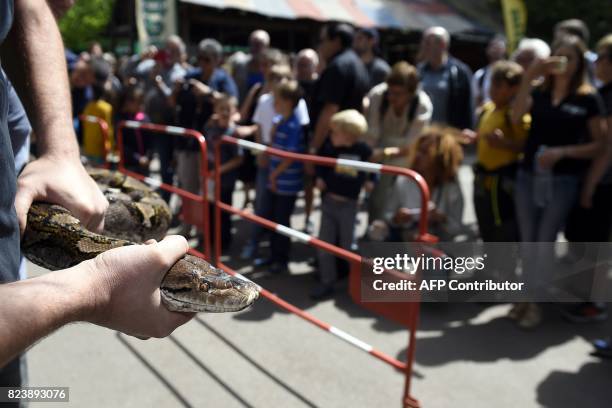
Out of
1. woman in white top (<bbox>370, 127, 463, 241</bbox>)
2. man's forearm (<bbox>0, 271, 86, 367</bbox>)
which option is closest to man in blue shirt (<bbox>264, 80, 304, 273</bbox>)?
woman in white top (<bbox>370, 127, 463, 241</bbox>)

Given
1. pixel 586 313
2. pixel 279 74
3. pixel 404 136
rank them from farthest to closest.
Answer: pixel 279 74 < pixel 404 136 < pixel 586 313

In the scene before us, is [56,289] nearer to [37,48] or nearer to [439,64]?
[37,48]

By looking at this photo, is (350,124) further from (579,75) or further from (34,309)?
(34,309)

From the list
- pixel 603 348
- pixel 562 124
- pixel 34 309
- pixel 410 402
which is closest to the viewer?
pixel 34 309

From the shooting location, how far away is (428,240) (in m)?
3.01

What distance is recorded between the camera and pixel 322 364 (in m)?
3.66

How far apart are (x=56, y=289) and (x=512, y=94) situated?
15.4 feet

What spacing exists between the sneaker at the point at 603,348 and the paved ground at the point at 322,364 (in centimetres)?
7

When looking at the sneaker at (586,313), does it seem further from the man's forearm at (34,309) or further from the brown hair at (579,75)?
the man's forearm at (34,309)

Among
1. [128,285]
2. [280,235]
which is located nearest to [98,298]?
[128,285]

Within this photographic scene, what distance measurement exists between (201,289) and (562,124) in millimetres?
3889

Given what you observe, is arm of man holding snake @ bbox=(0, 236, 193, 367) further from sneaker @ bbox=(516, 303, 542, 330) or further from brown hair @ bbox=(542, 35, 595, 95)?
brown hair @ bbox=(542, 35, 595, 95)

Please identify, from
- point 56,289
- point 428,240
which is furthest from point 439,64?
point 56,289

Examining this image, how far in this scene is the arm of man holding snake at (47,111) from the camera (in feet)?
4.66
